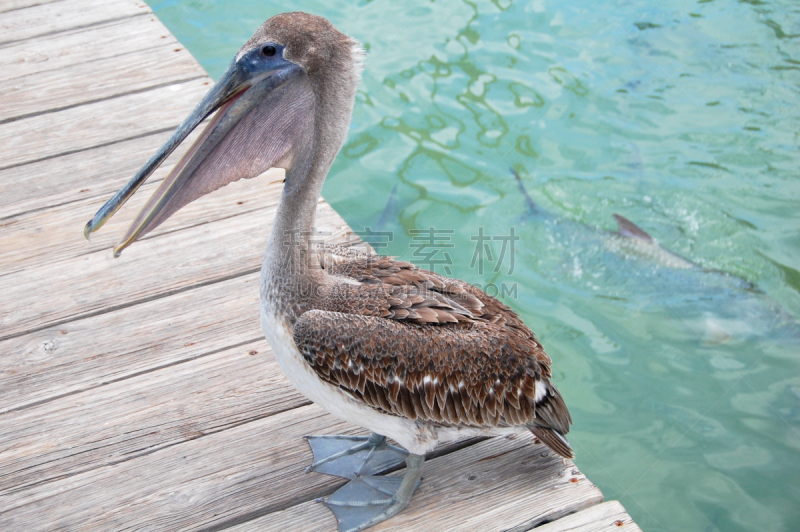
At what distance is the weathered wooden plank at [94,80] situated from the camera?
3.94 meters

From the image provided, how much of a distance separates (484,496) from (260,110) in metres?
1.38

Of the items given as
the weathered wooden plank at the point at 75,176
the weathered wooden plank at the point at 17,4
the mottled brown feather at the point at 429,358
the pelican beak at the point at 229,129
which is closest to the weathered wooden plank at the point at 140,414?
the mottled brown feather at the point at 429,358

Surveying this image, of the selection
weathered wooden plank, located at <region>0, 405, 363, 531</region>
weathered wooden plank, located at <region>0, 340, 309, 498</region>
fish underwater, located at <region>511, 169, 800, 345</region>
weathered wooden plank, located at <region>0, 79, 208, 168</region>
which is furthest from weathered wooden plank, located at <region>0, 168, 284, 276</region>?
fish underwater, located at <region>511, 169, 800, 345</region>

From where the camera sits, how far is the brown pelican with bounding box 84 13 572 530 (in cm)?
197

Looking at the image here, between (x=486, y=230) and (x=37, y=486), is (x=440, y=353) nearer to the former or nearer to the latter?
(x=37, y=486)

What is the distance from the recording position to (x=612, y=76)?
6270mm

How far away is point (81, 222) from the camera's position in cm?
318

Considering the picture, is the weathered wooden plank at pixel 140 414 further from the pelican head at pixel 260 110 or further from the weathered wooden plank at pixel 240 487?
the pelican head at pixel 260 110

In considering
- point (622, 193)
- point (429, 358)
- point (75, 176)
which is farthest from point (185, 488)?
point (622, 193)

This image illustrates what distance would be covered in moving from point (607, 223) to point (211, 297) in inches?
121

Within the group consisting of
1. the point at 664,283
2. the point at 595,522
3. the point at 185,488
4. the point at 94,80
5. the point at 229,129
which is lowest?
the point at 664,283

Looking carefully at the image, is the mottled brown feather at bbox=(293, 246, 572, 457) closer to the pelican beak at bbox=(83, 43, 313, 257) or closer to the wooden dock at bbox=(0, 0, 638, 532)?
the wooden dock at bbox=(0, 0, 638, 532)

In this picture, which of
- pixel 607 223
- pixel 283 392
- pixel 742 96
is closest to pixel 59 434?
pixel 283 392

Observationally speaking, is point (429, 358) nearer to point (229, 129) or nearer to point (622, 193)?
point (229, 129)
